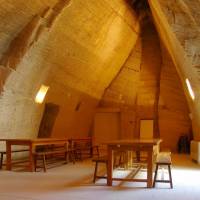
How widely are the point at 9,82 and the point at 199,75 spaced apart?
4986mm

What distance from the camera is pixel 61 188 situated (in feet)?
19.8

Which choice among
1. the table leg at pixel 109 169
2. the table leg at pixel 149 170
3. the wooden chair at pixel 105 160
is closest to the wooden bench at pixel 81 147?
the wooden chair at pixel 105 160

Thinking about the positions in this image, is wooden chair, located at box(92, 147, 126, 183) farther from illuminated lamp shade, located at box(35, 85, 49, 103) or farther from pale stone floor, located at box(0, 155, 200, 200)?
illuminated lamp shade, located at box(35, 85, 49, 103)

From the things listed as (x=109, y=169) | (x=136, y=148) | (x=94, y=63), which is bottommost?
(x=109, y=169)

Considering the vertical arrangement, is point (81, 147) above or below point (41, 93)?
below

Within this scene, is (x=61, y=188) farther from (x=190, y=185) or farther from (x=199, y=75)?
(x=199, y=75)

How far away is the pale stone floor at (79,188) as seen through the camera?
211 inches

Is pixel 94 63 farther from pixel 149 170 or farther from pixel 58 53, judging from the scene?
pixel 149 170


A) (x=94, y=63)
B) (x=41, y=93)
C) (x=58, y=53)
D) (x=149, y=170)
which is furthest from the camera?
(x=94, y=63)

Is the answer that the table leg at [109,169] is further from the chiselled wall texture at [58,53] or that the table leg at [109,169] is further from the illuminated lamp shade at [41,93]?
the illuminated lamp shade at [41,93]

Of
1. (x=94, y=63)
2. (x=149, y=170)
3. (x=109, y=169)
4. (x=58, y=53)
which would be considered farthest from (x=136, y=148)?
(x=94, y=63)

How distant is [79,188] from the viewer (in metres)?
6.07

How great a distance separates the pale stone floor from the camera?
5.37 metres

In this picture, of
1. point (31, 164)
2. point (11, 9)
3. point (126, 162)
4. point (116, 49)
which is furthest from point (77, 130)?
point (11, 9)
